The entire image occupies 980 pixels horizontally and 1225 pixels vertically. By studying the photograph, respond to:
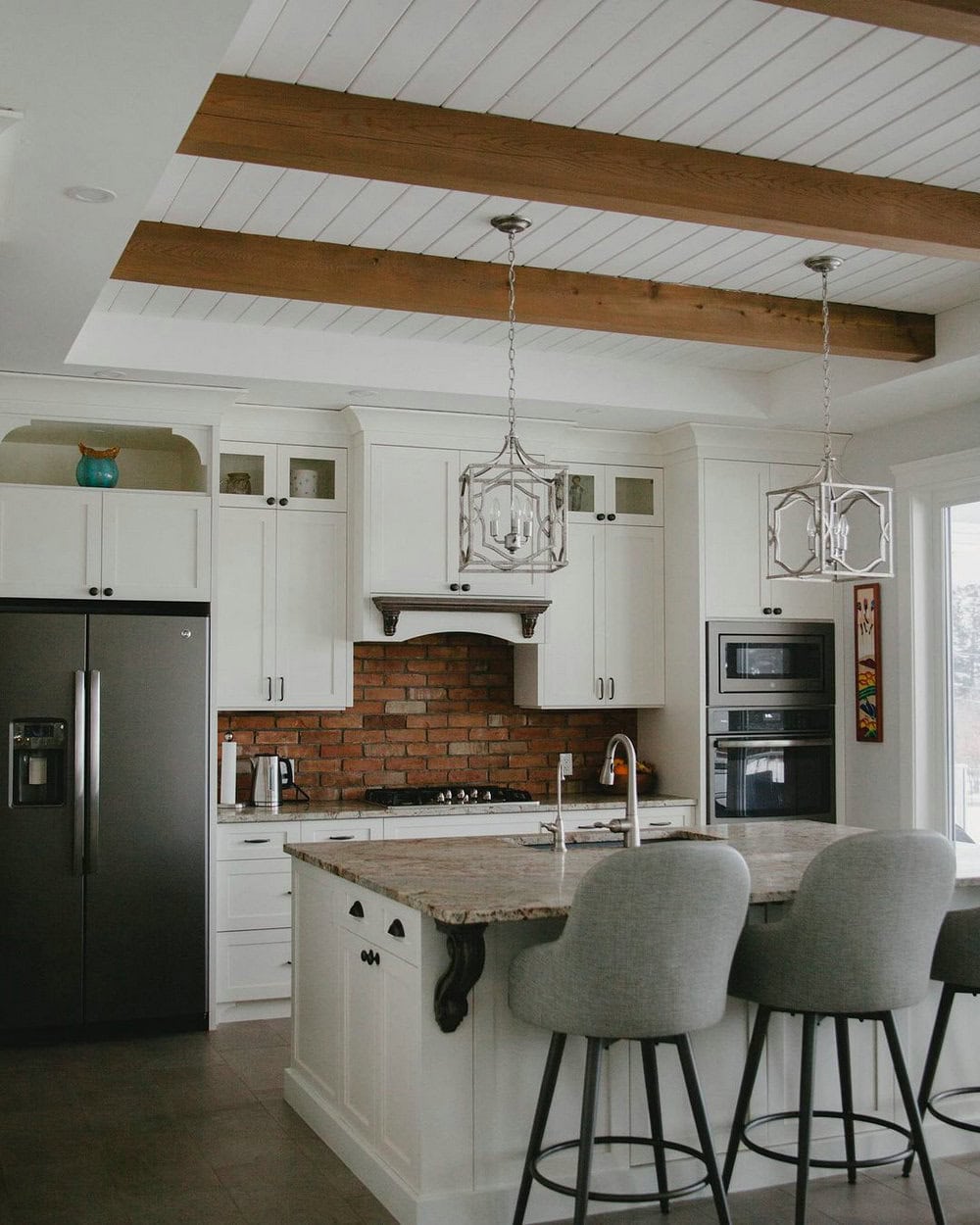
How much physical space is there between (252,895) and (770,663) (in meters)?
2.59

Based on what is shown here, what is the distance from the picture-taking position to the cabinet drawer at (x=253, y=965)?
5.29 metres

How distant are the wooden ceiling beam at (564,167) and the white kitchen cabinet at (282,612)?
103 inches

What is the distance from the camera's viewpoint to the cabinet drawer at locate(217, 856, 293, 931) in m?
5.33

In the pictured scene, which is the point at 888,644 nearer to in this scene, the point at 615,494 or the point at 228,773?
the point at 615,494

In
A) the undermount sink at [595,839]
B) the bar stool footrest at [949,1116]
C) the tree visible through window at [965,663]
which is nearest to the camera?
the bar stool footrest at [949,1116]

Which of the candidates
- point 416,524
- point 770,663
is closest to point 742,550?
point 770,663

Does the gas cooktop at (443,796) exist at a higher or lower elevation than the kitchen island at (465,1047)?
higher

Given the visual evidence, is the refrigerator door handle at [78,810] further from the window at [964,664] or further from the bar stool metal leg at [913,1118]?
the window at [964,664]

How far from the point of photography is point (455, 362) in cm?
543

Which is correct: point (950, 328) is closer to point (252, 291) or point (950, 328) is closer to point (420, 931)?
point (252, 291)

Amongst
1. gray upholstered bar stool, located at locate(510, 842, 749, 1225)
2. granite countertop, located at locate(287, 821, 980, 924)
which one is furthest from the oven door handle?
gray upholstered bar stool, located at locate(510, 842, 749, 1225)

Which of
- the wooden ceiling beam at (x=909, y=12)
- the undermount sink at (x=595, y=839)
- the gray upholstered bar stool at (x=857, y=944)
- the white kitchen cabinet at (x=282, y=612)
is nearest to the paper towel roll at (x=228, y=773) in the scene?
the white kitchen cabinet at (x=282, y=612)

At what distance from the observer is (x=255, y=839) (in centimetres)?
538

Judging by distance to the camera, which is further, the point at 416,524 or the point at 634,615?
the point at 634,615
